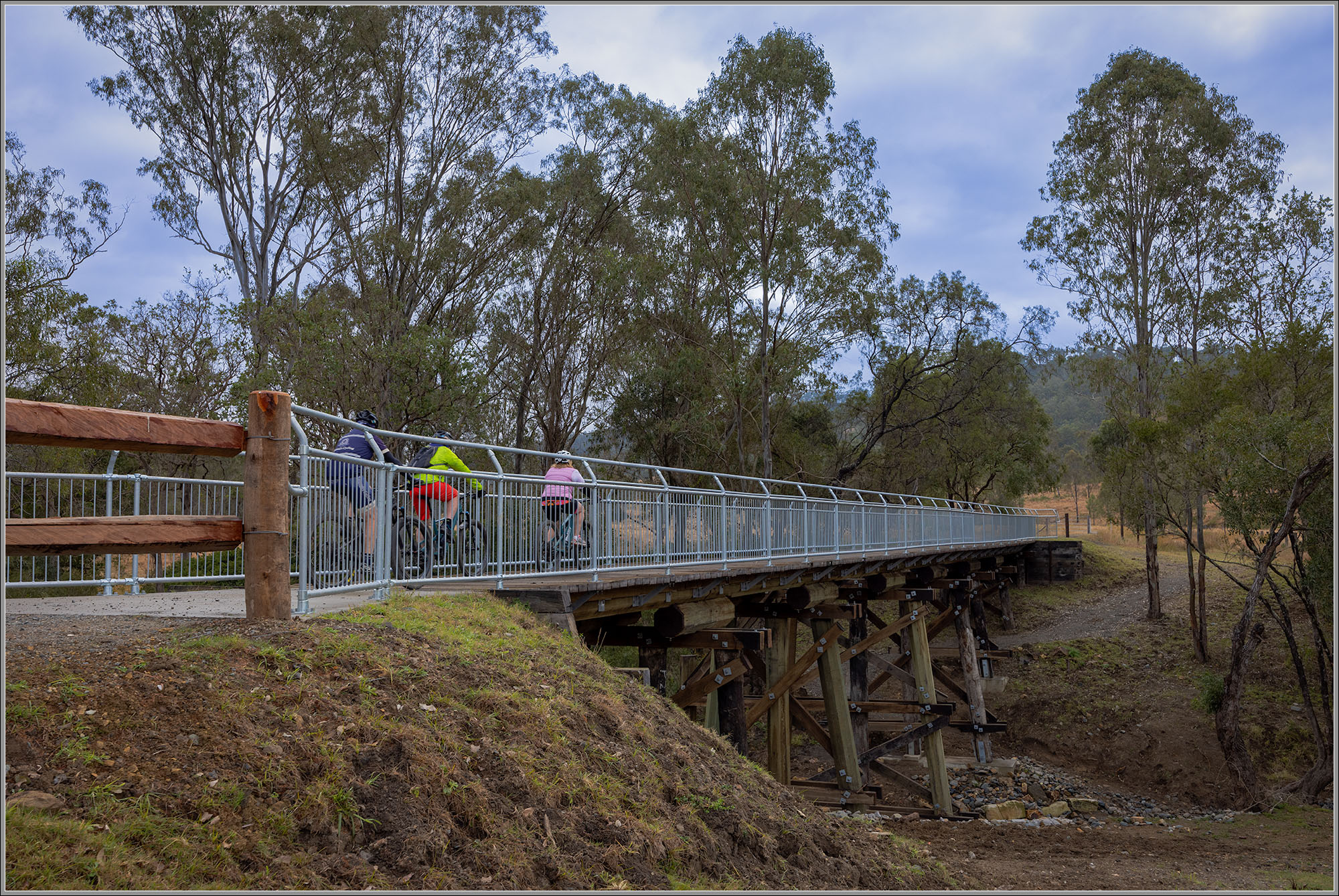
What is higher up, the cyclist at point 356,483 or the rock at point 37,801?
the cyclist at point 356,483

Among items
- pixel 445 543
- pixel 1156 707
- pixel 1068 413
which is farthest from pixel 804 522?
pixel 1068 413

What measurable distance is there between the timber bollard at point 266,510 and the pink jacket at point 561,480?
3.26m

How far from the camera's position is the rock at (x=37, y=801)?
3316 mm

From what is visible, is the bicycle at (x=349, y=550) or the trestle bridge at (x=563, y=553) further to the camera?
the bicycle at (x=349, y=550)

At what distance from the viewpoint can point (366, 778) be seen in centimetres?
400

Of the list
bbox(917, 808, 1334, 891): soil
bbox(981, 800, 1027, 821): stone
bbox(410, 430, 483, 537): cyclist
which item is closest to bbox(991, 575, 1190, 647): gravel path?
bbox(981, 800, 1027, 821): stone

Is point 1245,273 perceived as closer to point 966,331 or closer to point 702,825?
point 966,331

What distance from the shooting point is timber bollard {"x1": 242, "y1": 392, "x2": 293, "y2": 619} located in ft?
17.2

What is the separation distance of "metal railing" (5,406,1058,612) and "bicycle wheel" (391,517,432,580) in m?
0.01

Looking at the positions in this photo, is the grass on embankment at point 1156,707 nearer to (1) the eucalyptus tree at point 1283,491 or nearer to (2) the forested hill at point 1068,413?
(1) the eucalyptus tree at point 1283,491

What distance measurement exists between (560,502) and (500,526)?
99 centimetres

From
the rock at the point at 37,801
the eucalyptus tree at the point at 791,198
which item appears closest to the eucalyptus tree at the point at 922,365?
the eucalyptus tree at the point at 791,198

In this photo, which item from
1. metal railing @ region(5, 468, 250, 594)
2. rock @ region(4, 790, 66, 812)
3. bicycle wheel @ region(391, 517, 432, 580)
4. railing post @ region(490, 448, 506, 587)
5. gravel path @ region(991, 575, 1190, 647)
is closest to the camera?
rock @ region(4, 790, 66, 812)

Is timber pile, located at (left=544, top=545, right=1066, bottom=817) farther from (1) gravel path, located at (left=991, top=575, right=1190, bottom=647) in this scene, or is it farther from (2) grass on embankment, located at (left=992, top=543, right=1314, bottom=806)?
(1) gravel path, located at (left=991, top=575, right=1190, bottom=647)
